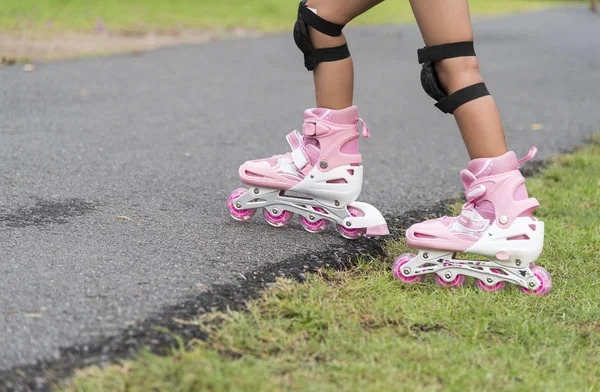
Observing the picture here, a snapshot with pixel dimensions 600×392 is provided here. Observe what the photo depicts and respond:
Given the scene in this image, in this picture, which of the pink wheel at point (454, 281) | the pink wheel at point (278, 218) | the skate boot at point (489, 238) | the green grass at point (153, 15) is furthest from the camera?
the green grass at point (153, 15)

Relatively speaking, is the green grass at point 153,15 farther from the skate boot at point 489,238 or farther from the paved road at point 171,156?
the skate boot at point 489,238

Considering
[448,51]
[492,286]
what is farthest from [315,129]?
[492,286]

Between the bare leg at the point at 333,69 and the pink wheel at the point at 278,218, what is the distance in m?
0.47

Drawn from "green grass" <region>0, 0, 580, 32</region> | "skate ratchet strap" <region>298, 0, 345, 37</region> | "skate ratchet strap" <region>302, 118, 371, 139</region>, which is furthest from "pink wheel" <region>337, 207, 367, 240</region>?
"green grass" <region>0, 0, 580, 32</region>

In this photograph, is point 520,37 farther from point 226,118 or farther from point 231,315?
point 231,315

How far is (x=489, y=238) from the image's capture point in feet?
8.77

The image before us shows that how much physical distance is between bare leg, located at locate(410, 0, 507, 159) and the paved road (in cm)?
74

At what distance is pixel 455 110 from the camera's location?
272 cm

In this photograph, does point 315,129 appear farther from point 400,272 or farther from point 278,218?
point 400,272

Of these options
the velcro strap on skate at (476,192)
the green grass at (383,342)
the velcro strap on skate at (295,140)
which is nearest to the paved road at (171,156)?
the green grass at (383,342)

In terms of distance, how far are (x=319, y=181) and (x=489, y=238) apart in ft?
2.33

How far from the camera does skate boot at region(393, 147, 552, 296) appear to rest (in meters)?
2.65

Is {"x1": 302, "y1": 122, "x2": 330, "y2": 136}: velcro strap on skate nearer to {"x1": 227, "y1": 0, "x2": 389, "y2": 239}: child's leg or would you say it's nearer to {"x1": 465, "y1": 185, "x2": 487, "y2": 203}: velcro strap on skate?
{"x1": 227, "y1": 0, "x2": 389, "y2": 239}: child's leg

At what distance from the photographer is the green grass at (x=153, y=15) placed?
11102 millimetres
